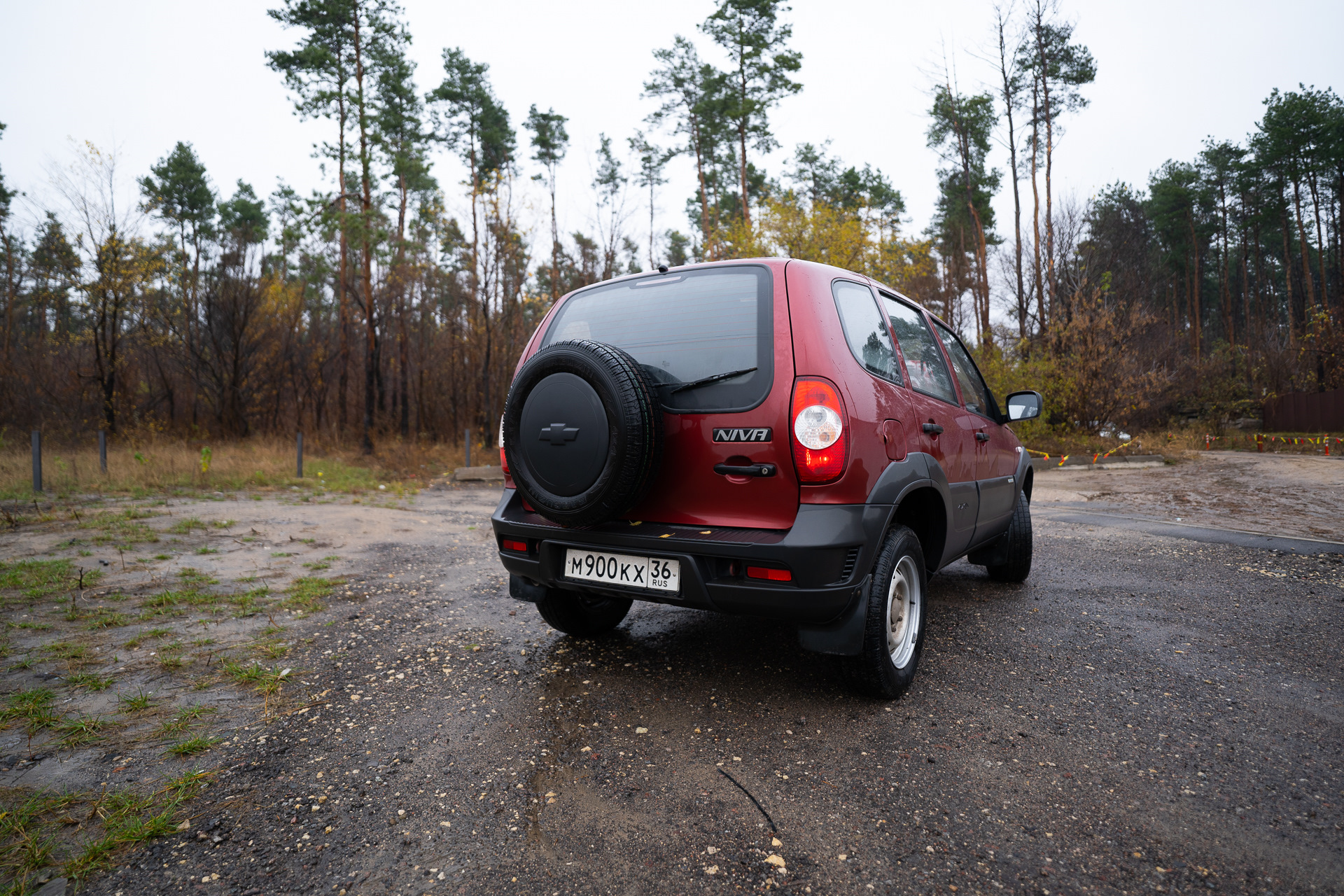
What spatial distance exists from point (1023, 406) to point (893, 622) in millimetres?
2160

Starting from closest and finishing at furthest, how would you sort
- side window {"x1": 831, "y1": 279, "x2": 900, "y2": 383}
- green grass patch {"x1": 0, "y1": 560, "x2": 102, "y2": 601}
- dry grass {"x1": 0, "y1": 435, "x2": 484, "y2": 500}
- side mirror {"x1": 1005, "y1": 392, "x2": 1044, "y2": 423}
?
side window {"x1": 831, "y1": 279, "x2": 900, "y2": 383}, side mirror {"x1": 1005, "y1": 392, "x2": 1044, "y2": 423}, green grass patch {"x1": 0, "y1": 560, "x2": 102, "y2": 601}, dry grass {"x1": 0, "y1": 435, "x2": 484, "y2": 500}

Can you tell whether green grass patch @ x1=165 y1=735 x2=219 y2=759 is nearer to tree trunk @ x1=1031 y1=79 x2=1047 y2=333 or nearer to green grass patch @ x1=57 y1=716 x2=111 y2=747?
green grass patch @ x1=57 y1=716 x2=111 y2=747

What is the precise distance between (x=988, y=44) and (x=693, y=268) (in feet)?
82.8

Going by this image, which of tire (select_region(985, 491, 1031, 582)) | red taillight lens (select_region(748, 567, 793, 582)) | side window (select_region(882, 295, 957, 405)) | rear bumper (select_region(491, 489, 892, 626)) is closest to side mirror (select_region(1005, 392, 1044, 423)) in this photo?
tire (select_region(985, 491, 1031, 582))

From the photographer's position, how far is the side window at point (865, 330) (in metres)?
2.76

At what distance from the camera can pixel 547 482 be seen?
263 cm

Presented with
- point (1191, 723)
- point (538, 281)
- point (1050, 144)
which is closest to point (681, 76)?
point (538, 281)

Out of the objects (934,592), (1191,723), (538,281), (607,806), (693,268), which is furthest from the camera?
(538,281)

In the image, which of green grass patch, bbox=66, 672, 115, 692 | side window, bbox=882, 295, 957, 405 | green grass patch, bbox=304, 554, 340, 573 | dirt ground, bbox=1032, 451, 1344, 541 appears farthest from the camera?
dirt ground, bbox=1032, 451, 1344, 541

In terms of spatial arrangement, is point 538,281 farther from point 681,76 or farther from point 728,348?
point 728,348

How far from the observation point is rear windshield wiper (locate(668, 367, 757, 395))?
2561 mm

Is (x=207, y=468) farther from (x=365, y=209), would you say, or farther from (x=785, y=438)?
(x=785, y=438)

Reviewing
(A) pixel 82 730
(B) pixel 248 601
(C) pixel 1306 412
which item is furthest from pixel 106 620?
(C) pixel 1306 412

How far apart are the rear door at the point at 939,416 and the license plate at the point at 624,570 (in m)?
1.26
